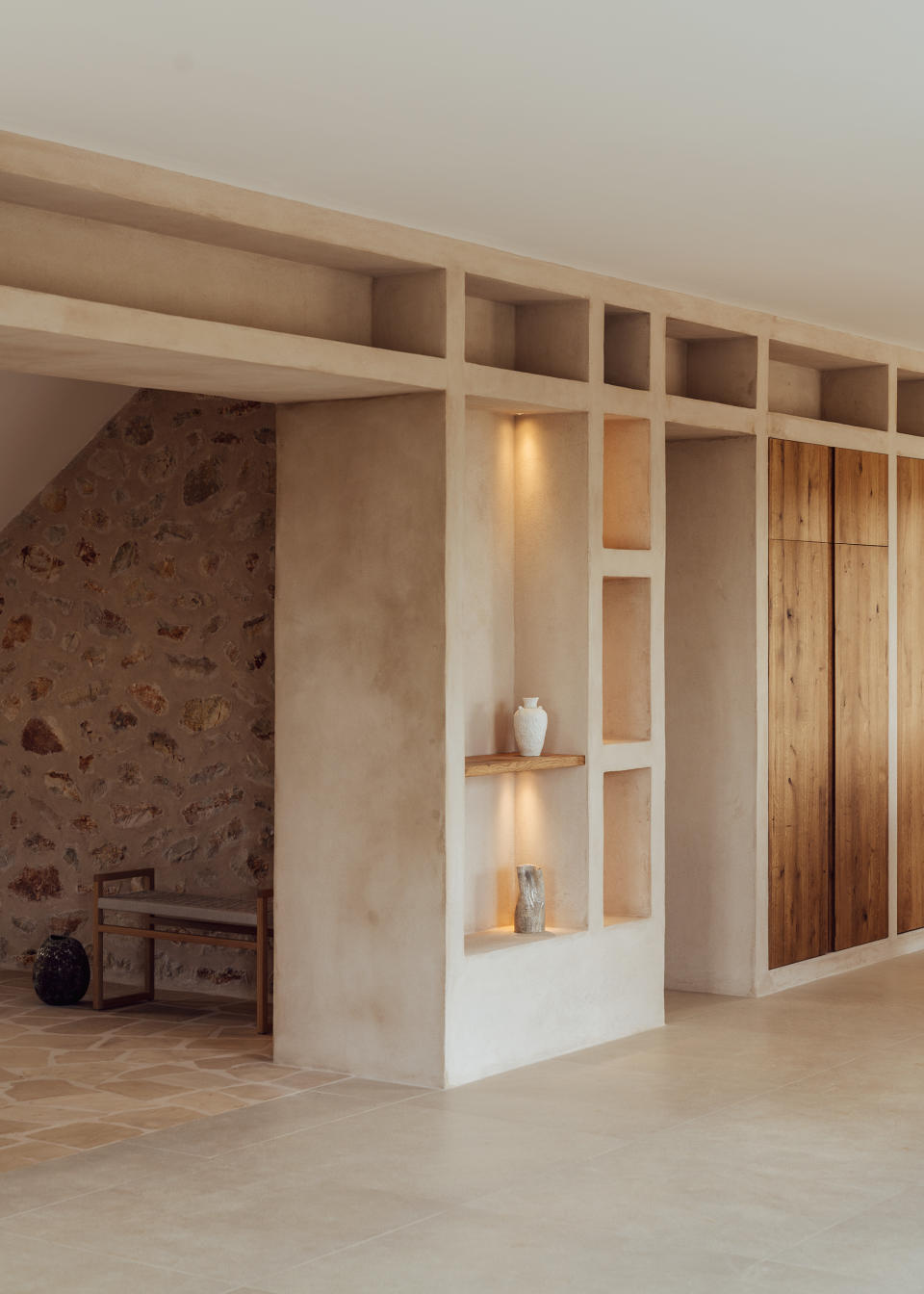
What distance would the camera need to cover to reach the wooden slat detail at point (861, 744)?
7.55 m

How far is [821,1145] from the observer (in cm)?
477

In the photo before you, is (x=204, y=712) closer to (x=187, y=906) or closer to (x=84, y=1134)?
(x=187, y=906)

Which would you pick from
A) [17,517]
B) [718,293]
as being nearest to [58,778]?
[17,517]

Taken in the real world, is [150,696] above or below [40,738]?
above

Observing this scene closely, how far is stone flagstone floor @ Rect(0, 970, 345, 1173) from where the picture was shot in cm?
505

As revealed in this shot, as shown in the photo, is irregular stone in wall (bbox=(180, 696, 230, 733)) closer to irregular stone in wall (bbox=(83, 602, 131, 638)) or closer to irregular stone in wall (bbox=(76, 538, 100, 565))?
irregular stone in wall (bbox=(83, 602, 131, 638))

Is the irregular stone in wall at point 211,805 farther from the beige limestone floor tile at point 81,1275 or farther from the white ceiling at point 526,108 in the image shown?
the beige limestone floor tile at point 81,1275

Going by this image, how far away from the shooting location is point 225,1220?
13.6ft

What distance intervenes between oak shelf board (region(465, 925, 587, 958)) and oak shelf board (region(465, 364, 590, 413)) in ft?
6.19

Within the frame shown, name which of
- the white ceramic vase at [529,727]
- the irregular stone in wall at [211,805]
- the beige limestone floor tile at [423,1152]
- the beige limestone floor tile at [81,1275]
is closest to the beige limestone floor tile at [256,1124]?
the beige limestone floor tile at [423,1152]

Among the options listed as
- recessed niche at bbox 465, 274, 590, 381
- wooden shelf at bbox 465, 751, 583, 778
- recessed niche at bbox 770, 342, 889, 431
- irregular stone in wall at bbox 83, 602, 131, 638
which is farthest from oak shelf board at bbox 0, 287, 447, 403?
recessed niche at bbox 770, 342, 889, 431

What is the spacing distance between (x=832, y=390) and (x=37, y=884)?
4.39 m

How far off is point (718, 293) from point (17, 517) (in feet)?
11.0

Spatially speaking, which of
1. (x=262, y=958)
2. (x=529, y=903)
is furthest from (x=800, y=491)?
(x=262, y=958)
